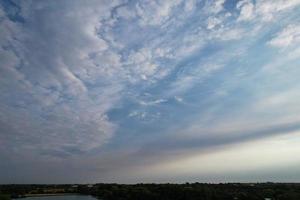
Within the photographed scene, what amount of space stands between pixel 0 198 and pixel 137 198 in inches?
1834

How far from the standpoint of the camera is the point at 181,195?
8175 centimetres

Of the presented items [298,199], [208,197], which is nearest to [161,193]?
[208,197]

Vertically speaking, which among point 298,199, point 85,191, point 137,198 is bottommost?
point 298,199

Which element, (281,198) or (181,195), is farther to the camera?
(181,195)

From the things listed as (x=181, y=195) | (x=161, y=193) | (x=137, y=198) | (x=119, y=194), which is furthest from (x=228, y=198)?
(x=119, y=194)

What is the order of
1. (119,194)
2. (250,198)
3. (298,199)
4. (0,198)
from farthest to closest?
(119,194)
(250,198)
(298,199)
(0,198)

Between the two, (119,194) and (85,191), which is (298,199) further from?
(85,191)

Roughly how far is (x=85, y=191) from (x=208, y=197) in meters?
126

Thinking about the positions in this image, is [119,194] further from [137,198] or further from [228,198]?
[228,198]

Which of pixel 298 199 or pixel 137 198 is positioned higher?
pixel 137 198

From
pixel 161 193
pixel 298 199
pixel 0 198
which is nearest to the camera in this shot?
pixel 0 198

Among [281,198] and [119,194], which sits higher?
[119,194]

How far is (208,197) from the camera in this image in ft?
253

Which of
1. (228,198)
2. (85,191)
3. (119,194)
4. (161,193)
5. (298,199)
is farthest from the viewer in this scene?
(85,191)
